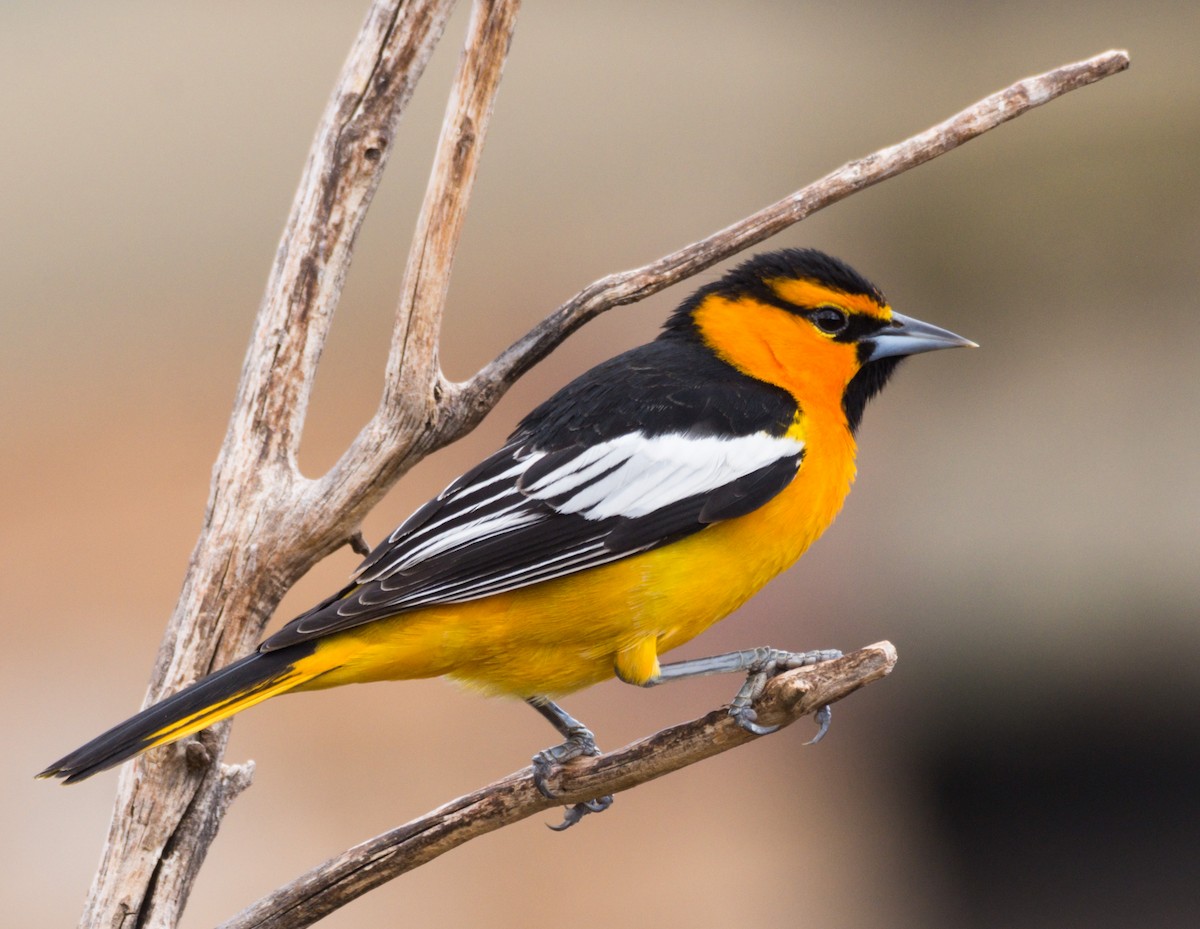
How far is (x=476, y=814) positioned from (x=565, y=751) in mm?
225

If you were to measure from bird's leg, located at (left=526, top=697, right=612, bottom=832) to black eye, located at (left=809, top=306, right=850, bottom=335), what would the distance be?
0.91 m

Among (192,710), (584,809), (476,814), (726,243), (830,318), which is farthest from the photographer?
(830,318)

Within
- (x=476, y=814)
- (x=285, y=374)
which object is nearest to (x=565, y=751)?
(x=476, y=814)

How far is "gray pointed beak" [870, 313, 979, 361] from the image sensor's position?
9.72 ft

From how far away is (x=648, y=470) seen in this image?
2.68m

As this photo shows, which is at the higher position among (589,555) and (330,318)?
(330,318)

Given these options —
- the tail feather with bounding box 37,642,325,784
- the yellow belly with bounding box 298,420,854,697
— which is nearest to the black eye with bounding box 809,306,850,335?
the yellow belly with bounding box 298,420,854,697

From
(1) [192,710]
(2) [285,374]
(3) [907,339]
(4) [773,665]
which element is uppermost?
(2) [285,374]

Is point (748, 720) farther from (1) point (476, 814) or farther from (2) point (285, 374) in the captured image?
(2) point (285, 374)

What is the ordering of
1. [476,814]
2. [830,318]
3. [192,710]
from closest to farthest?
[192,710]
[476,814]
[830,318]

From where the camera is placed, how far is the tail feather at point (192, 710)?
2201 millimetres

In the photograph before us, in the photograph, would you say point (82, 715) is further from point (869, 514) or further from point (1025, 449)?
point (1025, 449)

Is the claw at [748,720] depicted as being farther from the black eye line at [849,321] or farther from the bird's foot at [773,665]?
the black eye line at [849,321]

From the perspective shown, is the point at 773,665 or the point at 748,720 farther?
the point at 773,665
